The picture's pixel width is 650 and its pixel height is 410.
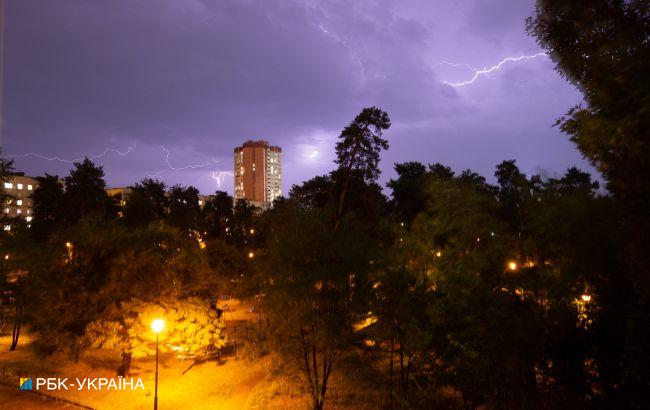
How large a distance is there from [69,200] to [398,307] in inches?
2193

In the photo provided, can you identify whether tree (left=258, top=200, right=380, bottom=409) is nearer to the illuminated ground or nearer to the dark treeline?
the dark treeline

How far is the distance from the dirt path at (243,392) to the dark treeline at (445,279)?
3105 millimetres

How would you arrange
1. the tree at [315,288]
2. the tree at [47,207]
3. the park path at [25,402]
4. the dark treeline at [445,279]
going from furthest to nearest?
the tree at [47,207]
the park path at [25,402]
the tree at [315,288]
the dark treeline at [445,279]

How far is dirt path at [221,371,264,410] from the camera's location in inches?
764

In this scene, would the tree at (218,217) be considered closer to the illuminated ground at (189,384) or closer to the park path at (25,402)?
the illuminated ground at (189,384)

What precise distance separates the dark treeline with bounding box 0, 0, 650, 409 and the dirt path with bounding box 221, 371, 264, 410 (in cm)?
310

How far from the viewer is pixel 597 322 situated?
31.9ft

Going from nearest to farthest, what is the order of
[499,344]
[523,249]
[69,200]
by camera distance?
1. [499,344]
2. [523,249]
3. [69,200]

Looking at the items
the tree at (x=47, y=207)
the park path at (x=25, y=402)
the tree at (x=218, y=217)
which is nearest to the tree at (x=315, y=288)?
the park path at (x=25, y=402)

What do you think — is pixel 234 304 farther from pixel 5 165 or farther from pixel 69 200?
pixel 5 165

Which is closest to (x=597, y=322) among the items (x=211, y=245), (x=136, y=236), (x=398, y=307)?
(x=398, y=307)

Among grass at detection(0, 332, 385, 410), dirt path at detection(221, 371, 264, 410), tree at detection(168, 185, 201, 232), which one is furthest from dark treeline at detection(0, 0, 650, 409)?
tree at detection(168, 185, 201, 232)

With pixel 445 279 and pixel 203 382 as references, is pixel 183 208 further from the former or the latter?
pixel 445 279

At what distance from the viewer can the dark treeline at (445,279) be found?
8141 millimetres
